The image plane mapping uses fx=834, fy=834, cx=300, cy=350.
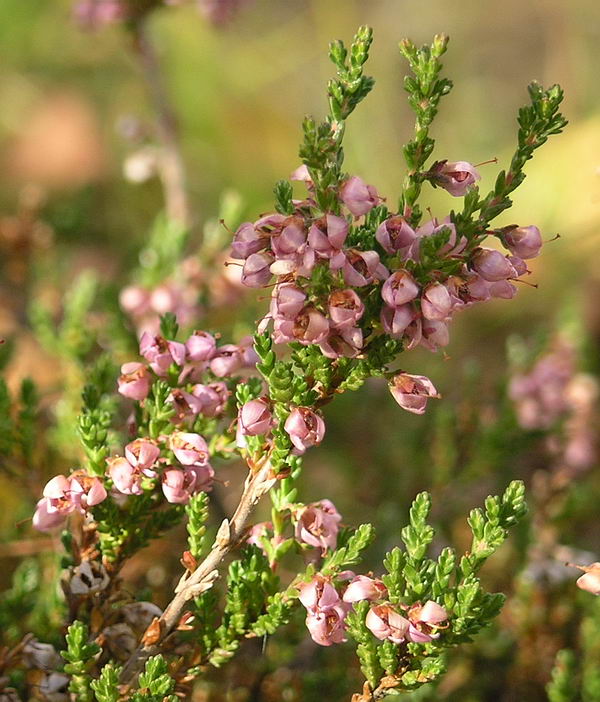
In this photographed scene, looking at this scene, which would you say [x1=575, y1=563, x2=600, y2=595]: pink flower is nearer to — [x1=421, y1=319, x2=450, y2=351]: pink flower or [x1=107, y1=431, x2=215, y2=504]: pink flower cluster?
[x1=421, y1=319, x2=450, y2=351]: pink flower

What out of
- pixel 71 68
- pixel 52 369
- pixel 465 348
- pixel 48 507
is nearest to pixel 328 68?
pixel 71 68

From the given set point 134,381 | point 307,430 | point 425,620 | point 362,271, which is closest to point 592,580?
point 425,620

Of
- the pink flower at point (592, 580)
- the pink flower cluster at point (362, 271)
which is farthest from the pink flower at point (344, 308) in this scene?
the pink flower at point (592, 580)

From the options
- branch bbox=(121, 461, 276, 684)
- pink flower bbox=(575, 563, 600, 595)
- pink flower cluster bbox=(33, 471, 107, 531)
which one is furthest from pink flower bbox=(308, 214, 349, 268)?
pink flower bbox=(575, 563, 600, 595)

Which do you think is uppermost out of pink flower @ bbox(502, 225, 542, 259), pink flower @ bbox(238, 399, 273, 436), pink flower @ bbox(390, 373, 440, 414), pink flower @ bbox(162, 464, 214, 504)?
pink flower @ bbox(502, 225, 542, 259)

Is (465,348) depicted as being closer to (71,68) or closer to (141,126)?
(141,126)

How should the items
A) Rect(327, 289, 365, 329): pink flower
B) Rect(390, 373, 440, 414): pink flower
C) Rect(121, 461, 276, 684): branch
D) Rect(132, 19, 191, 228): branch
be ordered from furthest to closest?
Rect(132, 19, 191, 228): branch → Rect(121, 461, 276, 684): branch → Rect(390, 373, 440, 414): pink flower → Rect(327, 289, 365, 329): pink flower
